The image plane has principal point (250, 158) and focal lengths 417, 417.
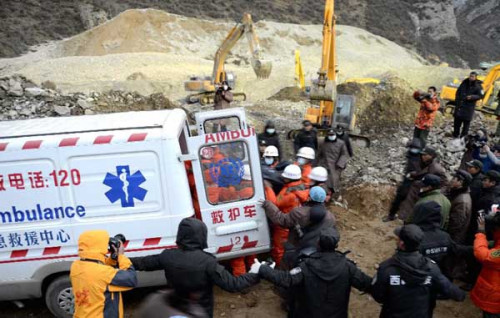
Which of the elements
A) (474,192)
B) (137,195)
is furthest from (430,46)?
Answer: (137,195)

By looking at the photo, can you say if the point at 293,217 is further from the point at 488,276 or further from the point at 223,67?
the point at 223,67

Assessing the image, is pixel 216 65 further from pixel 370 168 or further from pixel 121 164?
pixel 121 164

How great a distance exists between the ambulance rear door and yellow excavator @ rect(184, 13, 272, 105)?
10847 mm

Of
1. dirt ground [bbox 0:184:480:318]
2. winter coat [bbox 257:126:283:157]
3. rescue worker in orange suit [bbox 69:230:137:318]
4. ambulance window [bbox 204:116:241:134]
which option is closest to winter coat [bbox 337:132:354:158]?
dirt ground [bbox 0:184:480:318]

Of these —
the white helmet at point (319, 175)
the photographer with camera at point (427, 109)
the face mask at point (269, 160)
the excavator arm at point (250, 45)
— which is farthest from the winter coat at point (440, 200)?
the excavator arm at point (250, 45)

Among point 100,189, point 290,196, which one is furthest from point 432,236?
point 100,189

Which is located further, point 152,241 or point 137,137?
point 152,241

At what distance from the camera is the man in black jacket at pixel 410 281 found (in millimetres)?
3311

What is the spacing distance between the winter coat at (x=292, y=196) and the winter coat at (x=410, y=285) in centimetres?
179

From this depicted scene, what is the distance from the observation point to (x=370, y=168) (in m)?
9.25

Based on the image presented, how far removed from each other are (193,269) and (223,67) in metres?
14.6

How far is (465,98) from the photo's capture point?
962 cm

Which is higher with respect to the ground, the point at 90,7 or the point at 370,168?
the point at 90,7

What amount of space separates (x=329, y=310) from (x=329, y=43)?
303 inches
